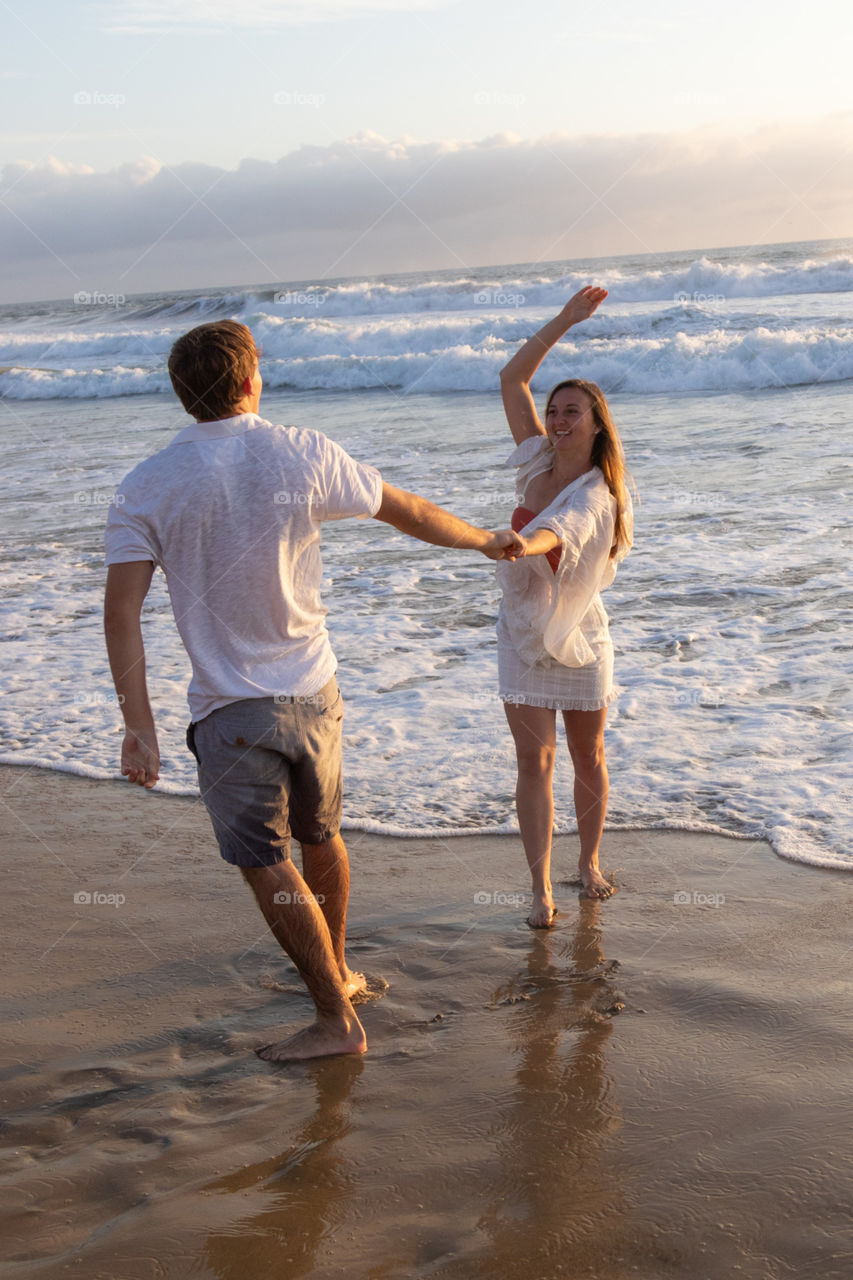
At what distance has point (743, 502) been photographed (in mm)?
9797

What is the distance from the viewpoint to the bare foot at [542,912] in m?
3.65

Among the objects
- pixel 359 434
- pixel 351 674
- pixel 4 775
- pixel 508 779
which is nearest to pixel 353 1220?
pixel 508 779

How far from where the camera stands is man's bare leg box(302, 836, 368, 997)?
9.92 feet

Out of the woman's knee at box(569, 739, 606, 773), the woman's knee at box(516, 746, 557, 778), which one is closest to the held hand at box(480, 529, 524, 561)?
the woman's knee at box(516, 746, 557, 778)

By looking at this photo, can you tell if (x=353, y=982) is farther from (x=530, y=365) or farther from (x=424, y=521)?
(x=530, y=365)

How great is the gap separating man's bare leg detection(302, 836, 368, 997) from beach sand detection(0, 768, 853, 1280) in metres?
0.23

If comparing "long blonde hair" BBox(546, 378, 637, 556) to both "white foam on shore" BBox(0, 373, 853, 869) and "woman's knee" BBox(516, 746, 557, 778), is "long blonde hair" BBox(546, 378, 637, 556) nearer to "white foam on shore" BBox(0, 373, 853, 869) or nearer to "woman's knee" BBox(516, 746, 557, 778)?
"woman's knee" BBox(516, 746, 557, 778)

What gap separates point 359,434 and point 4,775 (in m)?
11.9

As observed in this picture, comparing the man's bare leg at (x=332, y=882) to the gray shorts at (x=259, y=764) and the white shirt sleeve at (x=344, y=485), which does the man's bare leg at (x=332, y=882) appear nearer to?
the gray shorts at (x=259, y=764)

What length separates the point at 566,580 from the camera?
3615 mm

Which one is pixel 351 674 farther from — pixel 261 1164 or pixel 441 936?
pixel 261 1164

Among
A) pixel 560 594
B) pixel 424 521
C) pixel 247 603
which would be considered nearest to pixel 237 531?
pixel 247 603

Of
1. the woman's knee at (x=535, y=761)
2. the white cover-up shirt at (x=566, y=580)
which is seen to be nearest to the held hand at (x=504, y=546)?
the white cover-up shirt at (x=566, y=580)

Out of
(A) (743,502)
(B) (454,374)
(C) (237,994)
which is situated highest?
(B) (454,374)
